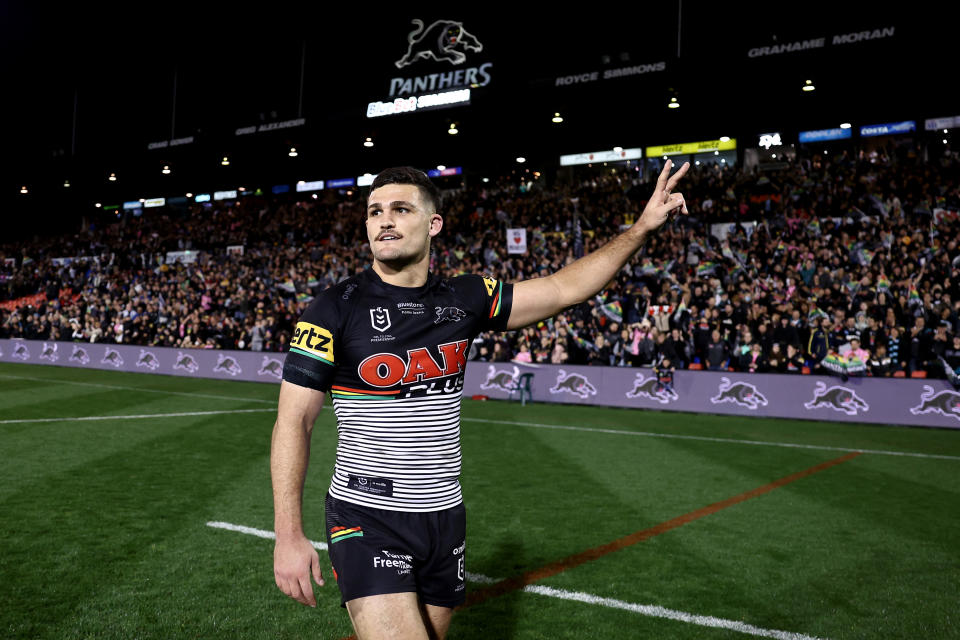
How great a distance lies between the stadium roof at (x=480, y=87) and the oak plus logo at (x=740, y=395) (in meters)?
10.9

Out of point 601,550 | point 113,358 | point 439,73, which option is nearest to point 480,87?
point 439,73

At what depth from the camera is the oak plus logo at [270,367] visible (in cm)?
2308

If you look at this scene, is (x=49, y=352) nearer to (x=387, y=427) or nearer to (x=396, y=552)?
(x=387, y=427)

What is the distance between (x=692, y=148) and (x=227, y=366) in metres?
22.3

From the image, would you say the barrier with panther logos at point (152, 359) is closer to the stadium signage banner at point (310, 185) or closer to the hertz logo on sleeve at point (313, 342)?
the stadium signage banner at point (310, 185)

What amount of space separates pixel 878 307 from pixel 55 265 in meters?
40.9

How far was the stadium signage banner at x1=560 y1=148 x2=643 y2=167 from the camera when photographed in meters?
34.7

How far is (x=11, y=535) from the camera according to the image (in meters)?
6.33

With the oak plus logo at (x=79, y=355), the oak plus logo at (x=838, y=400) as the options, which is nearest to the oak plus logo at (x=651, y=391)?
the oak plus logo at (x=838, y=400)

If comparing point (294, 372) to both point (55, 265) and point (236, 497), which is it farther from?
point (55, 265)

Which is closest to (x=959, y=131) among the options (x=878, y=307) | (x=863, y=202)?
(x=863, y=202)

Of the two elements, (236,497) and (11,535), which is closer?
(11,535)

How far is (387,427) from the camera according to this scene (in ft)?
9.50

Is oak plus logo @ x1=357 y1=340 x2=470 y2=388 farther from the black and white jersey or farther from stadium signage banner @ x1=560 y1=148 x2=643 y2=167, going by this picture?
stadium signage banner @ x1=560 y1=148 x2=643 y2=167
